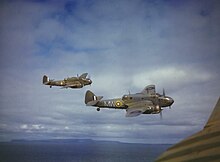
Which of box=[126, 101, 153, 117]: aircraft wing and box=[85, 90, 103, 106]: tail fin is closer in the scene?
box=[126, 101, 153, 117]: aircraft wing

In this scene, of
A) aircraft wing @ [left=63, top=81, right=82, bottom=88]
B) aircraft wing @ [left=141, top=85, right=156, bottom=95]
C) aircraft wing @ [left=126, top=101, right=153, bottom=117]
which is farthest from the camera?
aircraft wing @ [left=63, top=81, right=82, bottom=88]

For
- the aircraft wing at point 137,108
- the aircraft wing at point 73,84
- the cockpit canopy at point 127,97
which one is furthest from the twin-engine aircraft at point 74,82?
the aircraft wing at point 137,108

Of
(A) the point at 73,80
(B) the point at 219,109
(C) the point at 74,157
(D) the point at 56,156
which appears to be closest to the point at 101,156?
(C) the point at 74,157

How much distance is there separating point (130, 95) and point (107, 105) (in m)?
0.43

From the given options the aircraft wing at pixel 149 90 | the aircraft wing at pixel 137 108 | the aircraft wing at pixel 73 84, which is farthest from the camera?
the aircraft wing at pixel 73 84

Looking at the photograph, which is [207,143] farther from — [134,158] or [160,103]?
[134,158]

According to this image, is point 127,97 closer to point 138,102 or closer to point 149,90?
point 138,102

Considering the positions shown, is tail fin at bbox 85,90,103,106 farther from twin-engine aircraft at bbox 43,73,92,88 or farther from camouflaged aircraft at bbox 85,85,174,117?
twin-engine aircraft at bbox 43,73,92,88

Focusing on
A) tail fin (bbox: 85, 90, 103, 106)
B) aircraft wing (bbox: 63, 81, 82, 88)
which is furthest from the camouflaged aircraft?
aircraft wing (bbox: 63, 81, 82, 88)

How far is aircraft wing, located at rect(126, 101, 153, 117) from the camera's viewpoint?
17.1 ft

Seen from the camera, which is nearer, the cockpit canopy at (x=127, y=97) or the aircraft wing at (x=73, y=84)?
the cockpit canopy at (x=127, y=97)

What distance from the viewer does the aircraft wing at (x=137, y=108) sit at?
5198 millimetres

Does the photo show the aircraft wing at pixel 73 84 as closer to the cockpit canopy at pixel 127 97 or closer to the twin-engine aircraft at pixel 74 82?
the twin-engine aircraft at pixel 74 82

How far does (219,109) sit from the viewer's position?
42 cm
